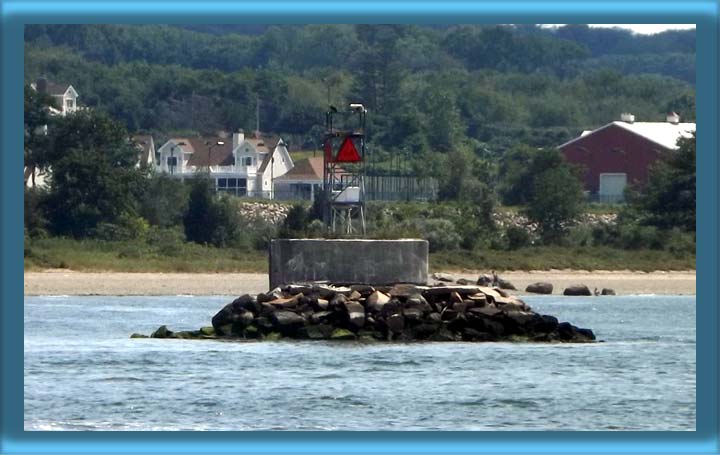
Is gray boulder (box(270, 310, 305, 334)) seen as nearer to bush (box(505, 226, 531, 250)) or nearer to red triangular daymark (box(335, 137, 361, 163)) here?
red triangular daymark (box(335, 137, 361, 163))

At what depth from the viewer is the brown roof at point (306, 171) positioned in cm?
7525

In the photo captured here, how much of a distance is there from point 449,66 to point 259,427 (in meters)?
99.2

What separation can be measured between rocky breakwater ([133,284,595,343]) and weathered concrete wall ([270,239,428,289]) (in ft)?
1.40

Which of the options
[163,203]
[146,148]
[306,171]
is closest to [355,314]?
[163,203]

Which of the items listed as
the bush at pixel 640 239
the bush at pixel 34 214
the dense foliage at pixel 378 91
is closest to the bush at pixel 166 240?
the bush at pixel 34 214

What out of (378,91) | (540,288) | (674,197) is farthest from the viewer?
(378,91)

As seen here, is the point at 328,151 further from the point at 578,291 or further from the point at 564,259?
the point at 564,259

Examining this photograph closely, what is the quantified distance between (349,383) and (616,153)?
48446 mm

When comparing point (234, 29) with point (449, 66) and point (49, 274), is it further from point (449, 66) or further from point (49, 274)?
point (49, 274)

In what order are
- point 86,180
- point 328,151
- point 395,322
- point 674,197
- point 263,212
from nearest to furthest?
1. point 395,322
2. point 328,151
3. point 86,180
4. point 674,197
5. point 263,212

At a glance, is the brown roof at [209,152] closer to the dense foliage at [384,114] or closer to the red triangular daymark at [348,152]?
the dense foliage at [384,114]

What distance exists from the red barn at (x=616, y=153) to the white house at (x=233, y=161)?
1297cm

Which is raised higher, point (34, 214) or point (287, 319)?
point (34, 214)

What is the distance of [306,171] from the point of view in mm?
76188
